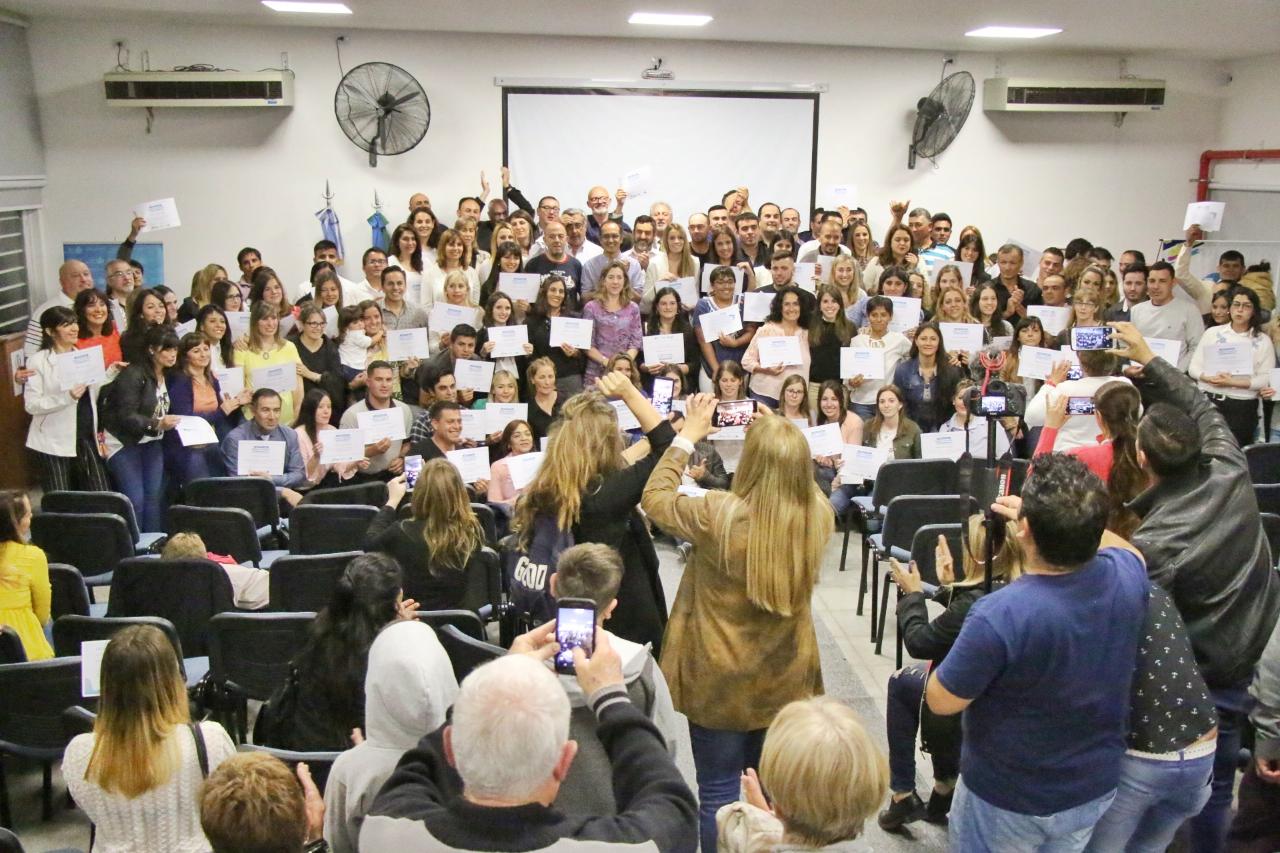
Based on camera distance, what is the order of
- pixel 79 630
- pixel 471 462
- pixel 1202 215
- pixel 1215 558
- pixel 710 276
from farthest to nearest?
pixel 1202 215 < pixel 710 276 < pixel 471 462 < pixel 79 630 < pixel 1215 558

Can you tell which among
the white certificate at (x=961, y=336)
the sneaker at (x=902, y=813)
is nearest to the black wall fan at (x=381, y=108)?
the white certificate at (x=961, y=336)

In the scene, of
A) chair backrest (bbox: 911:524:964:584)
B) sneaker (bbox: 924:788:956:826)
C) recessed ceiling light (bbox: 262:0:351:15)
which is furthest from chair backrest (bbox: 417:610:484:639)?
recessed ceiling light (bbox: 262:0:351:15)

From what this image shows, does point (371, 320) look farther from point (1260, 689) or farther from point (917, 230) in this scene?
point (1260, 689)

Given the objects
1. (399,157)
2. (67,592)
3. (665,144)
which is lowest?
(67,592)

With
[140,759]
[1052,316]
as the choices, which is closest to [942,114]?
[1052,316]

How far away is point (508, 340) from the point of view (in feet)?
22.9

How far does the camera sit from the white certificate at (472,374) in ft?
22.0

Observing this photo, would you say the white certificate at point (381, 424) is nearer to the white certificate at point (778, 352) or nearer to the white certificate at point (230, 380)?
the white certificate at point (230, 380)

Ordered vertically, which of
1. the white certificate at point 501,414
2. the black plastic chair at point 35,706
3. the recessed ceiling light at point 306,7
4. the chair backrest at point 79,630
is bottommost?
the black plastic chair at point 35,706

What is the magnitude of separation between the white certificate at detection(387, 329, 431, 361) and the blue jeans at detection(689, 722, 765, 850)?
4490 mm

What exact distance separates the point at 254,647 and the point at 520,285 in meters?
4.05

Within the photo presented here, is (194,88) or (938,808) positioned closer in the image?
(938,808)

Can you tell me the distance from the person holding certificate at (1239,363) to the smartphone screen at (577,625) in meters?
6.05

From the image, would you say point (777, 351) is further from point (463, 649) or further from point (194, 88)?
point (194, 88)
